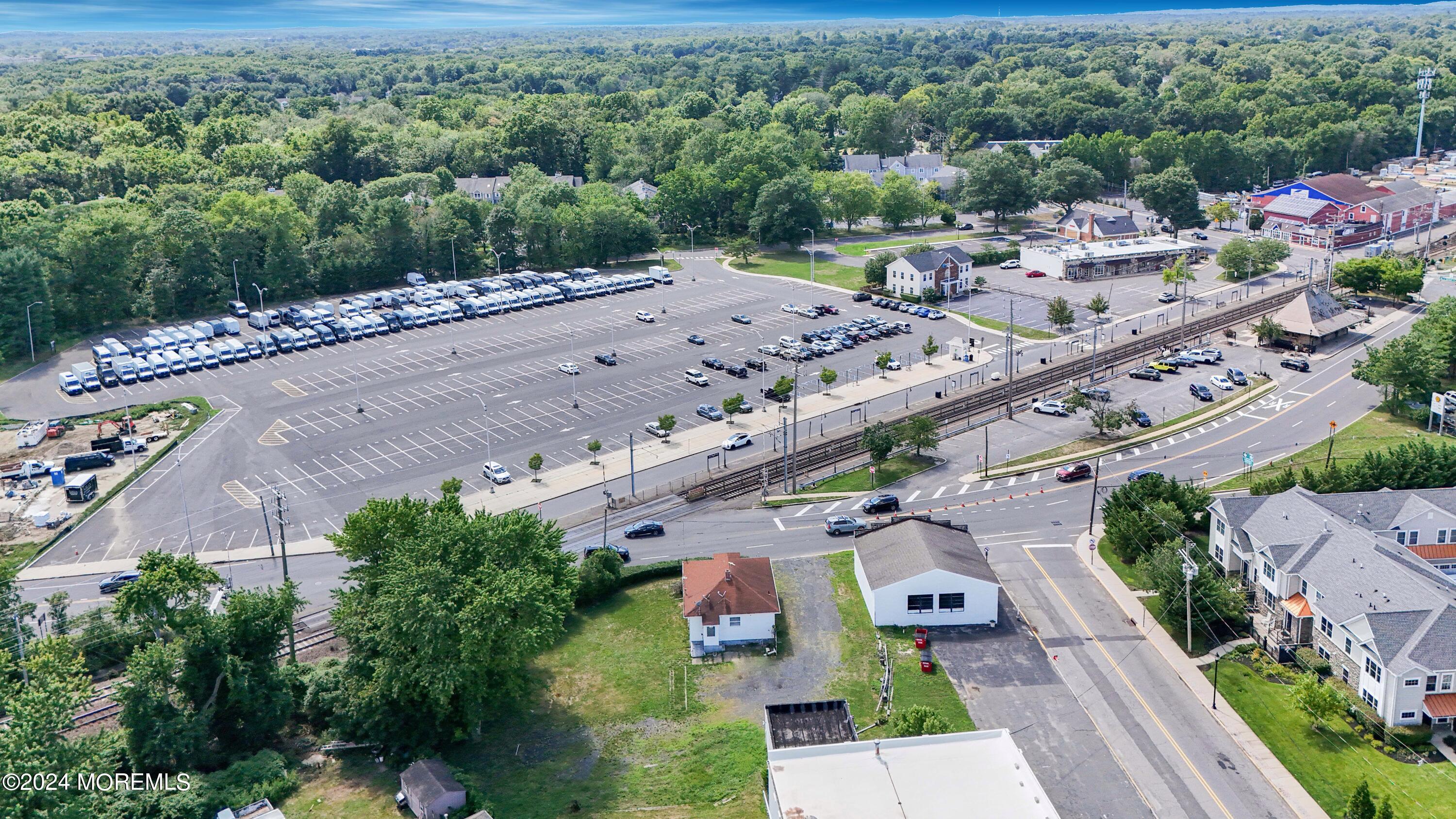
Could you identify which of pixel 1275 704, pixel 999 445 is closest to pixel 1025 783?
pixel 1275 704

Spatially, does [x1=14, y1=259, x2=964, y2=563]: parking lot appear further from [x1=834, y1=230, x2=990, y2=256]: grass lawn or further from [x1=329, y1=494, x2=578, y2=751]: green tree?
[x1=834, y1=230, x2=990, y2=256]: grass lawn

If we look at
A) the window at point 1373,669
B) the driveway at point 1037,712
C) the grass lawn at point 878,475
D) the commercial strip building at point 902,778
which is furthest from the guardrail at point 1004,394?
the window at point 1373,669

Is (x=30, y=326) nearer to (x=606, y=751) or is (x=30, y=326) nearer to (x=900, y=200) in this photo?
(x=606, y=751)

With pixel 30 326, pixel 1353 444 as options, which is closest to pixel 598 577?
pixel 1353 444

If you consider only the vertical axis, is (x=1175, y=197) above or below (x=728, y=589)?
above

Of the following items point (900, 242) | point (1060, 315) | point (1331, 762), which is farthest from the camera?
point (900, 242)
